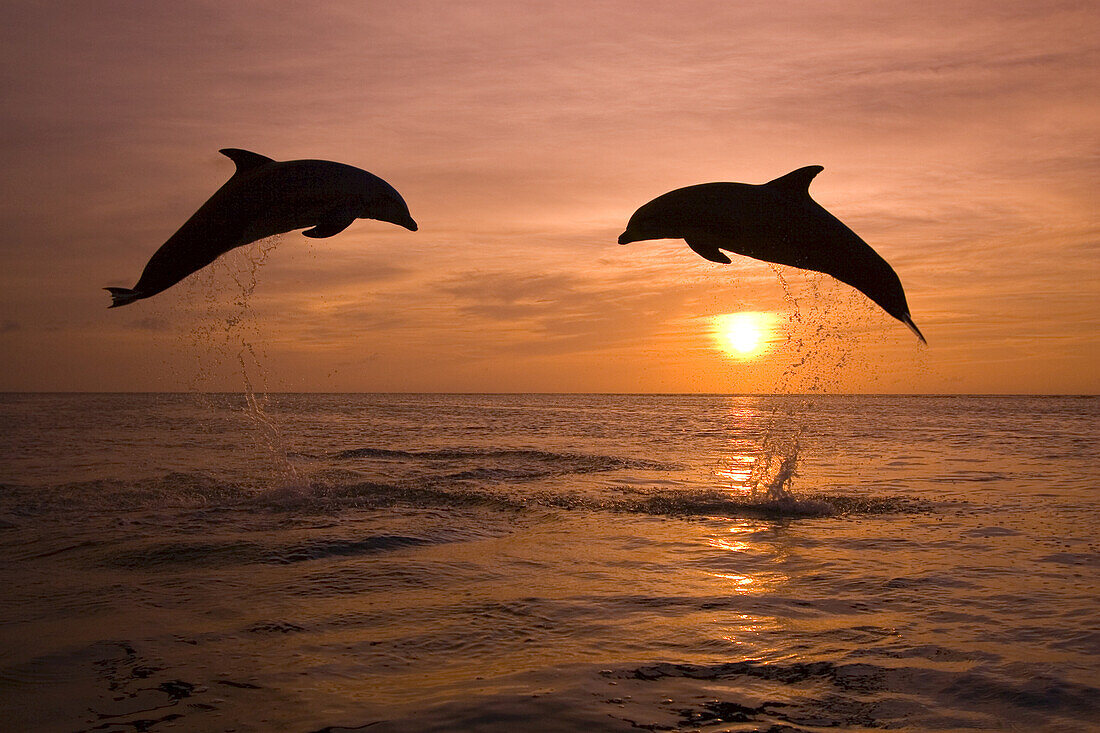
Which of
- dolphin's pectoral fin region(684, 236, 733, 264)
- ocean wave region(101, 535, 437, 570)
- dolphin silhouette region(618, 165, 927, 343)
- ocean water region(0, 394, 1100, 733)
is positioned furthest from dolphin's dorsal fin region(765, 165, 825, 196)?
ocean wave region(101, 535, 437, 570)

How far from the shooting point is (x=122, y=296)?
282 inches

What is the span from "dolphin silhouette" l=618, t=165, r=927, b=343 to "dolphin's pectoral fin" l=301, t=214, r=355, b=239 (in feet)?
8.65

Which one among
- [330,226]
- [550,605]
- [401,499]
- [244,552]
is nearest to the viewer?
[550,605]

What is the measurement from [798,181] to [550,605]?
5.01 metres

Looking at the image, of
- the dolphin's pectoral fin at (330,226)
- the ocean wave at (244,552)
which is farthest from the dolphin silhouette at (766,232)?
the ocean wave at (244,552)

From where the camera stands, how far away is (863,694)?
14.3 feet

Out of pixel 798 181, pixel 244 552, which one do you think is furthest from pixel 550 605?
pixel 798 181

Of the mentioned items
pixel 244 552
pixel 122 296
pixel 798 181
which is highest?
pixel 798 181

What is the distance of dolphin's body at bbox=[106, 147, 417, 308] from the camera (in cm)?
745

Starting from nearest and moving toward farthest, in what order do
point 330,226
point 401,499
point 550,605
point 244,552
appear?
1. point 550,605
2. point 330,226
3. point 244,552
4. point 401,499

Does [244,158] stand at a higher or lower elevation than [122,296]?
higher

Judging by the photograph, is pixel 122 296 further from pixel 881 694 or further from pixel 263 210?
pixel 881 694

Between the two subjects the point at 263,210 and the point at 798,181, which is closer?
the point at 263,210

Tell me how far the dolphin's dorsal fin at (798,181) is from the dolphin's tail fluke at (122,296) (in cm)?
605
